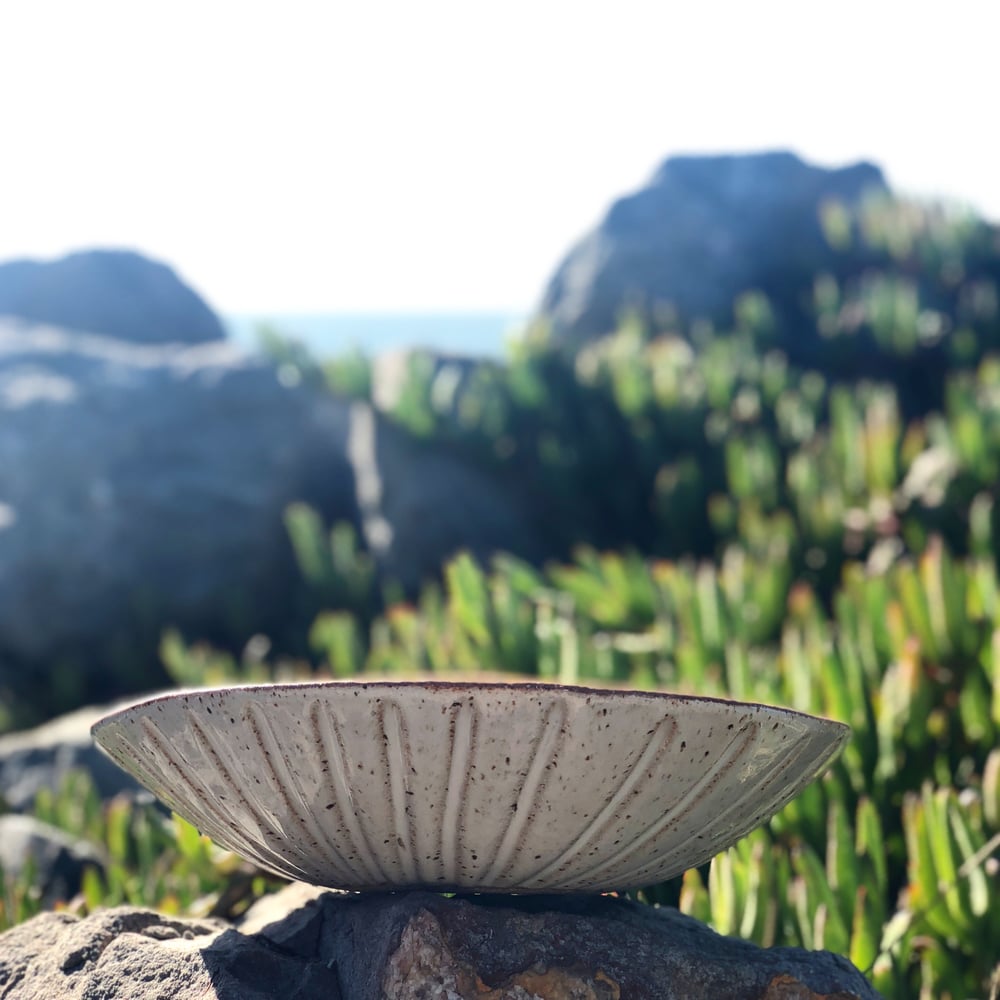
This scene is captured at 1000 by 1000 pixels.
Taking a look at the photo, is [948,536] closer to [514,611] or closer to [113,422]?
[514,611]

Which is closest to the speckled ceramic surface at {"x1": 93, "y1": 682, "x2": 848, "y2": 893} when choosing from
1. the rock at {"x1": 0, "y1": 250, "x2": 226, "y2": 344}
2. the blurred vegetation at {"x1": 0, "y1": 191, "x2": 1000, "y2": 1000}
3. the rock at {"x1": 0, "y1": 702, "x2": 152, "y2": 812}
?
the blurred vegetation at {"x1": 0, "y1": 191, "x2": 1000, "y2": 1000}

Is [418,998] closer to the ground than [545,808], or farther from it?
closer to the ground

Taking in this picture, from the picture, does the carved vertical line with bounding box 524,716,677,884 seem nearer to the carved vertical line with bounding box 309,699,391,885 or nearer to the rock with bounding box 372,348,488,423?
the carved vertical line with bounding box 309,699,391,885

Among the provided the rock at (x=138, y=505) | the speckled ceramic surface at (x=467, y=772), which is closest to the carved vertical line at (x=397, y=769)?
the speckled ceramic surface at (x=467, y=772)

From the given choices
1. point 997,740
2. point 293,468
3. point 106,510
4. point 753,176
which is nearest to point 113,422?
point 106,510

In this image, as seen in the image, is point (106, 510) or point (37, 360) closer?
point (106, 510)

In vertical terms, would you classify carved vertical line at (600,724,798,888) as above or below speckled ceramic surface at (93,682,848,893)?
below

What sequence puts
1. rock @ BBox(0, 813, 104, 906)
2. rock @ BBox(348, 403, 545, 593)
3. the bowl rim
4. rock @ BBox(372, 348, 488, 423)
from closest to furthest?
the bowl rim < rock @ BBox(0, 813, 104, 906) < rock @ BBox(348, 403, 545, 593) < rock @ BBox(372, 348, 488, 423)
